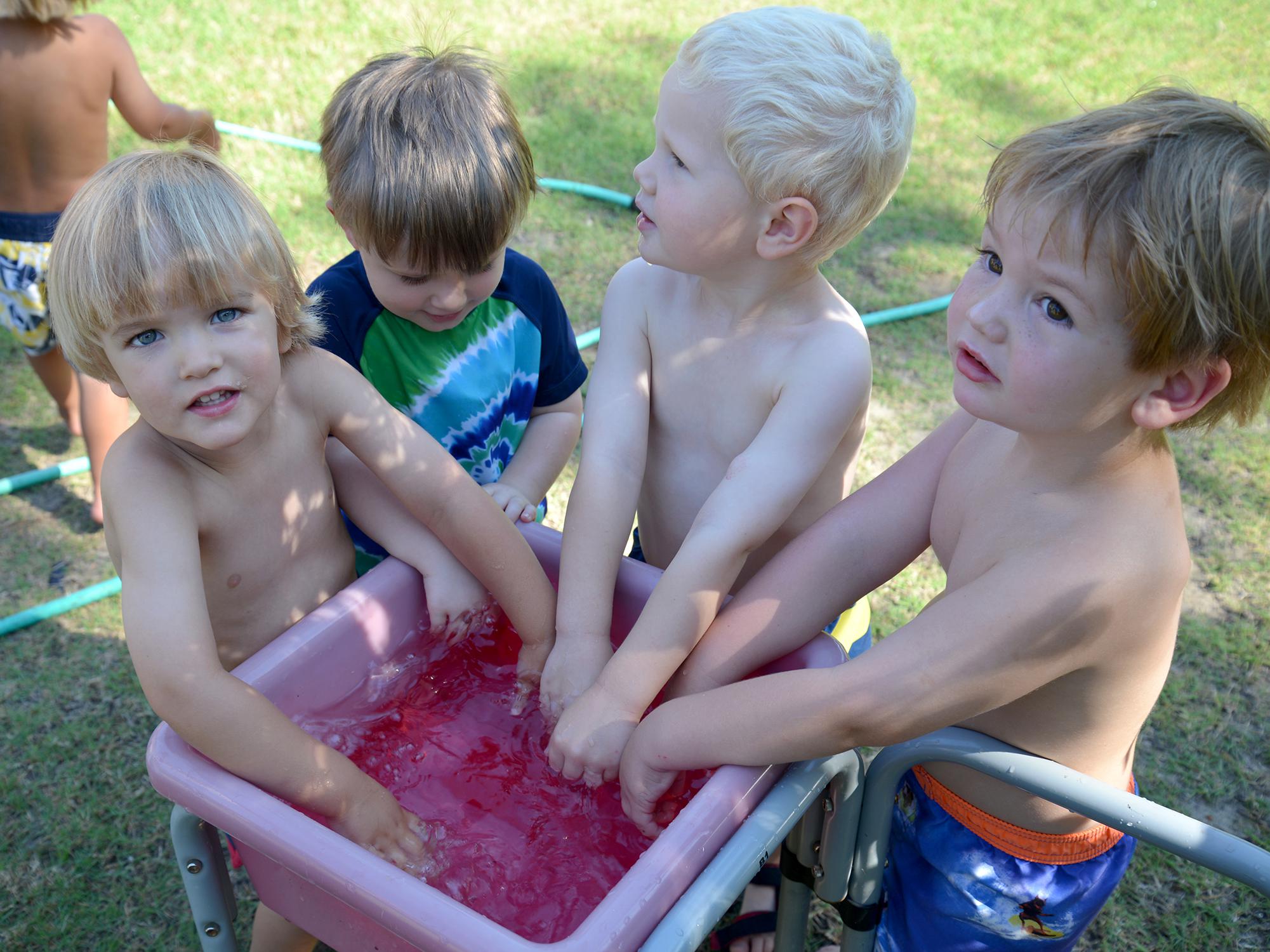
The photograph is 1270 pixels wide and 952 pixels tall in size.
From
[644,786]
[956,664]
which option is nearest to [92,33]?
[644,786]

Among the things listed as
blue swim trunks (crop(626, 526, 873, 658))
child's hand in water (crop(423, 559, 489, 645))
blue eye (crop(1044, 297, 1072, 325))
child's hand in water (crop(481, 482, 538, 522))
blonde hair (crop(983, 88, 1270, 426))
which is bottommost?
blue swim trunks (crop(626, 526, 873, 658))

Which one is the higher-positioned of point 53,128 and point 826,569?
point 53,128

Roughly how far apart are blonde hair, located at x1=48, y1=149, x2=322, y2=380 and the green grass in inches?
25.3

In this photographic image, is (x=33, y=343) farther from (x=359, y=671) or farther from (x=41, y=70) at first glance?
(x=359, y=671)

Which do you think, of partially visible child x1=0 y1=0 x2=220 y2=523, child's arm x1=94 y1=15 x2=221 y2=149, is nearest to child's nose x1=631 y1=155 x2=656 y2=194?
partially visible child x1=0 y1=0 x2=220 y2=523

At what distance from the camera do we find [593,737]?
142 cm

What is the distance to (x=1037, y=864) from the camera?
4.66ft

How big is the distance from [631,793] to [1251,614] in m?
2.07

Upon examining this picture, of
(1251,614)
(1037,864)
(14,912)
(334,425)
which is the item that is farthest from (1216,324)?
(14,912)

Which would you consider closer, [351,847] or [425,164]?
[351,847]

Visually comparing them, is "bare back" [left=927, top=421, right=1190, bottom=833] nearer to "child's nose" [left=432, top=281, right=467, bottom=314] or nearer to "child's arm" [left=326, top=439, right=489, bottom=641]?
"child's arm" [left=326, top=439, right=489, bottom=641]

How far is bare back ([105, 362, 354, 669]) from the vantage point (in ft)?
4.69

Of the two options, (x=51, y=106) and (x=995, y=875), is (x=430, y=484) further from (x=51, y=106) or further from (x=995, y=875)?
(x=51, y=106)

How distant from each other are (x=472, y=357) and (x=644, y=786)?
0.88 m
